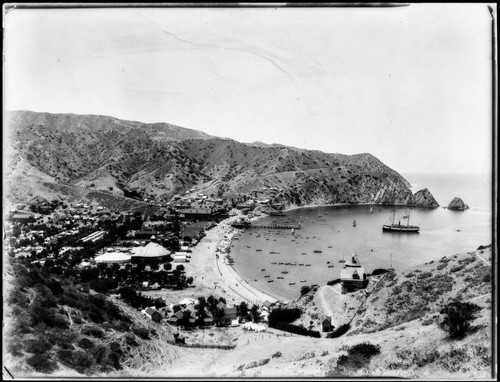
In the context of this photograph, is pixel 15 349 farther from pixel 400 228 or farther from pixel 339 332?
pixel 400 228

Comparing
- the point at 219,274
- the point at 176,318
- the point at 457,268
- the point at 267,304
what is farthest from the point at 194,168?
the point at 457,268

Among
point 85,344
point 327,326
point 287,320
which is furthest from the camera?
point 287,320

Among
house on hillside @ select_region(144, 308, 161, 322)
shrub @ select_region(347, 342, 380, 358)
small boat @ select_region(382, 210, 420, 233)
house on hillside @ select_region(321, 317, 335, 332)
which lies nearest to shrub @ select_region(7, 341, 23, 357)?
shrub @ select_region(347, 342, 380, 358)

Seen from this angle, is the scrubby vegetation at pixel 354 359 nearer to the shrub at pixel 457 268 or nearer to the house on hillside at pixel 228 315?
the shrub at pixel 457 268

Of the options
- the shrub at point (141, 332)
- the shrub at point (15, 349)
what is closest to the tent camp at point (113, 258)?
the shrub at point (141, 332)

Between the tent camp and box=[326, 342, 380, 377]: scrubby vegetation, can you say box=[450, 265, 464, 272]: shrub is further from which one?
the tent camp

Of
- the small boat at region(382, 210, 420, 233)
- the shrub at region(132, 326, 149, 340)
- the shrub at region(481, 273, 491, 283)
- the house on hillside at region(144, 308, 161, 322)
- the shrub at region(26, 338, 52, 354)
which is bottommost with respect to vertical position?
the house on hillside at region(144, 308, 161, 322)
